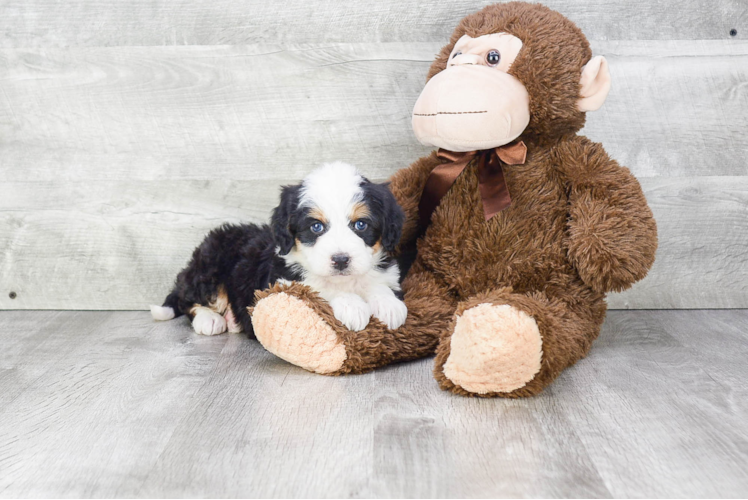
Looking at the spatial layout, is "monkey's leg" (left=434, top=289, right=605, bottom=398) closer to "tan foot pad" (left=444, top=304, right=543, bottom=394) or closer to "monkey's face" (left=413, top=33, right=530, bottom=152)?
"tan foot pad" (left=444, top=304, right=543, bottom=394)

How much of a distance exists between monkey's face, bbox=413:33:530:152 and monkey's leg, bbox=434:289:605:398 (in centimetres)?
48

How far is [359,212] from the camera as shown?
73.0 inches

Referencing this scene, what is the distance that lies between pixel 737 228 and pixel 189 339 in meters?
2.03

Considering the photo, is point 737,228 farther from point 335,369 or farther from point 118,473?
point 118,473

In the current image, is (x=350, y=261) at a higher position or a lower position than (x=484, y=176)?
lower

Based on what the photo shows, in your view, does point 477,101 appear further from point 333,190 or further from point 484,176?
Answer: point 333,190

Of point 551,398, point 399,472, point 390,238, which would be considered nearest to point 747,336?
point 551,398

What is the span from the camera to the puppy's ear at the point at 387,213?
1.90 m

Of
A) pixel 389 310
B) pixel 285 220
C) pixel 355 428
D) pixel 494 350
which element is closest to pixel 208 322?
pixel 285 220

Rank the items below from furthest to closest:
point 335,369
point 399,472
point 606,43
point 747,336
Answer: point 606,43 → point 747,336 → point 335,369 → point 399,472

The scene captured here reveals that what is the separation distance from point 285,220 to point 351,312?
1.02ft

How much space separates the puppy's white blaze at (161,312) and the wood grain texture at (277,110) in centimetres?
51

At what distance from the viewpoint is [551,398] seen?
5.62 feet

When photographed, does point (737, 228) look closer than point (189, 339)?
No
